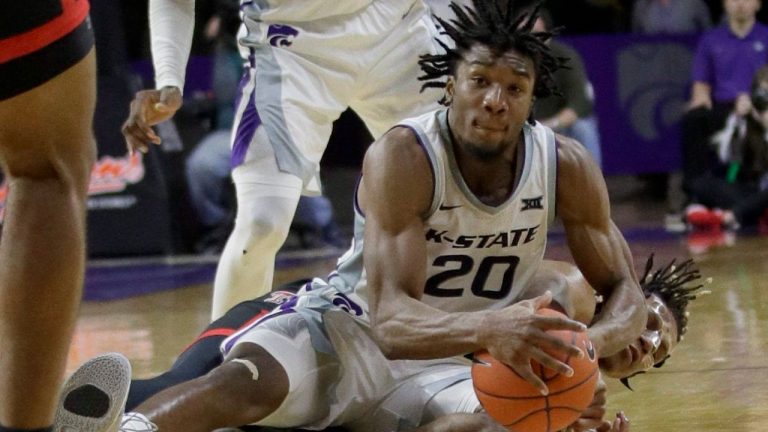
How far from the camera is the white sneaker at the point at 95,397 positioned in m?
2.98

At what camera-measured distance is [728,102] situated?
34.8 feet

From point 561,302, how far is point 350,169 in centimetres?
814

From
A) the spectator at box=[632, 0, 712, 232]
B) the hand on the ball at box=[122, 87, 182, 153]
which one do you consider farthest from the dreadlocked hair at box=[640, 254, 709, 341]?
the spectator at box=[632, 0, 712, 232]

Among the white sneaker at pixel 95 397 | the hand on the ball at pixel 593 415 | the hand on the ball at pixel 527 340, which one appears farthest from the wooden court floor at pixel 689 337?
the white sneaker at pixel 95 397

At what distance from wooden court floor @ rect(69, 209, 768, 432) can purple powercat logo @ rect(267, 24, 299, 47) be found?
124 centimetres

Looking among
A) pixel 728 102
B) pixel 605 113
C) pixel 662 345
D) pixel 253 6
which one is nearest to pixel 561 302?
pixel 662 345

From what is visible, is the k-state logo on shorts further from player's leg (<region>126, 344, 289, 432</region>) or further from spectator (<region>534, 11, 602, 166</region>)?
spectator (<region>534, 11, 602, 166</region>)

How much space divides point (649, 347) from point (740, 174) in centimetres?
641

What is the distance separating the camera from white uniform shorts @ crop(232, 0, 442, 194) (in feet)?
16.3

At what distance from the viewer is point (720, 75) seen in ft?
35.0

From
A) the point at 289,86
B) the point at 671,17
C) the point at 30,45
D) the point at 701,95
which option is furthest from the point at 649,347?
the point at 671,17

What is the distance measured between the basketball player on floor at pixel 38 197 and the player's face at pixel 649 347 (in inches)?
70.5

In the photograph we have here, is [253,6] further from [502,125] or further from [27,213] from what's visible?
[27,213]

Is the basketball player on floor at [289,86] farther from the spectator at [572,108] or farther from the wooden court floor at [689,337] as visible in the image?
the spectator at [572,108]
